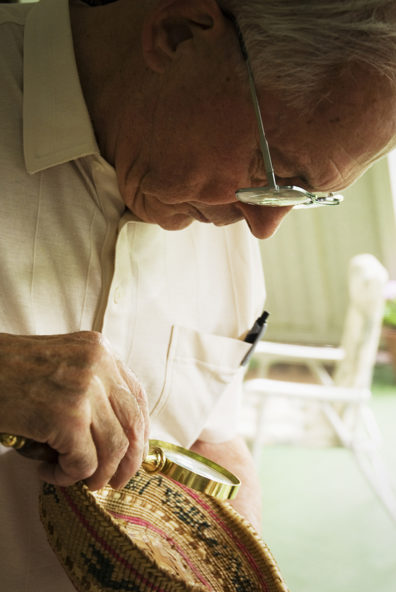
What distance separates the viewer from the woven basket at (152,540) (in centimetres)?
59

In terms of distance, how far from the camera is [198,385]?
3.77 ft

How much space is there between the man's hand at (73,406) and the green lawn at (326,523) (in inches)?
80.2

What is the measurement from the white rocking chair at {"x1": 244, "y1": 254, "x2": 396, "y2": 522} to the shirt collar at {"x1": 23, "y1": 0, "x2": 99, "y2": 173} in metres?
2.13

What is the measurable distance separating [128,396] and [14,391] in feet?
0.36

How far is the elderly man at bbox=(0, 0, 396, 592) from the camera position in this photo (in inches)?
30.6

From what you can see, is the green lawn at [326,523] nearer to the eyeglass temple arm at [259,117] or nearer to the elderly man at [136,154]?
the elderly man at [136,154]

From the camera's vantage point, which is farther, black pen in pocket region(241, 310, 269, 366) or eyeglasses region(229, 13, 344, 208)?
black pen in pocket region(241, 310, 269, 366)

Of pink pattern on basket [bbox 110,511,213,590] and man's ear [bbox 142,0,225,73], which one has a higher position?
man's ear [bbox 142,0,225,73]

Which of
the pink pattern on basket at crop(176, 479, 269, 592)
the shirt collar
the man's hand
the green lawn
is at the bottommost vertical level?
the green lawn

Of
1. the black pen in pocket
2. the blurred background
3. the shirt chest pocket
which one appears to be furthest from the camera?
the blurred background

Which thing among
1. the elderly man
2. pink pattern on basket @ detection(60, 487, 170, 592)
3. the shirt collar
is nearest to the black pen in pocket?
the elderly man

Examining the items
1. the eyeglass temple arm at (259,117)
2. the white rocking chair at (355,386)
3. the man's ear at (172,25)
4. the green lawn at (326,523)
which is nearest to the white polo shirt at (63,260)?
the man's ear at (172,25)

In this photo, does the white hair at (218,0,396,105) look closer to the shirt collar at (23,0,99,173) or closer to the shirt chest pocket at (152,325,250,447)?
the shirt collar at (23,0,99,173)

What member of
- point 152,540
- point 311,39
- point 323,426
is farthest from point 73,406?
point 323,426
